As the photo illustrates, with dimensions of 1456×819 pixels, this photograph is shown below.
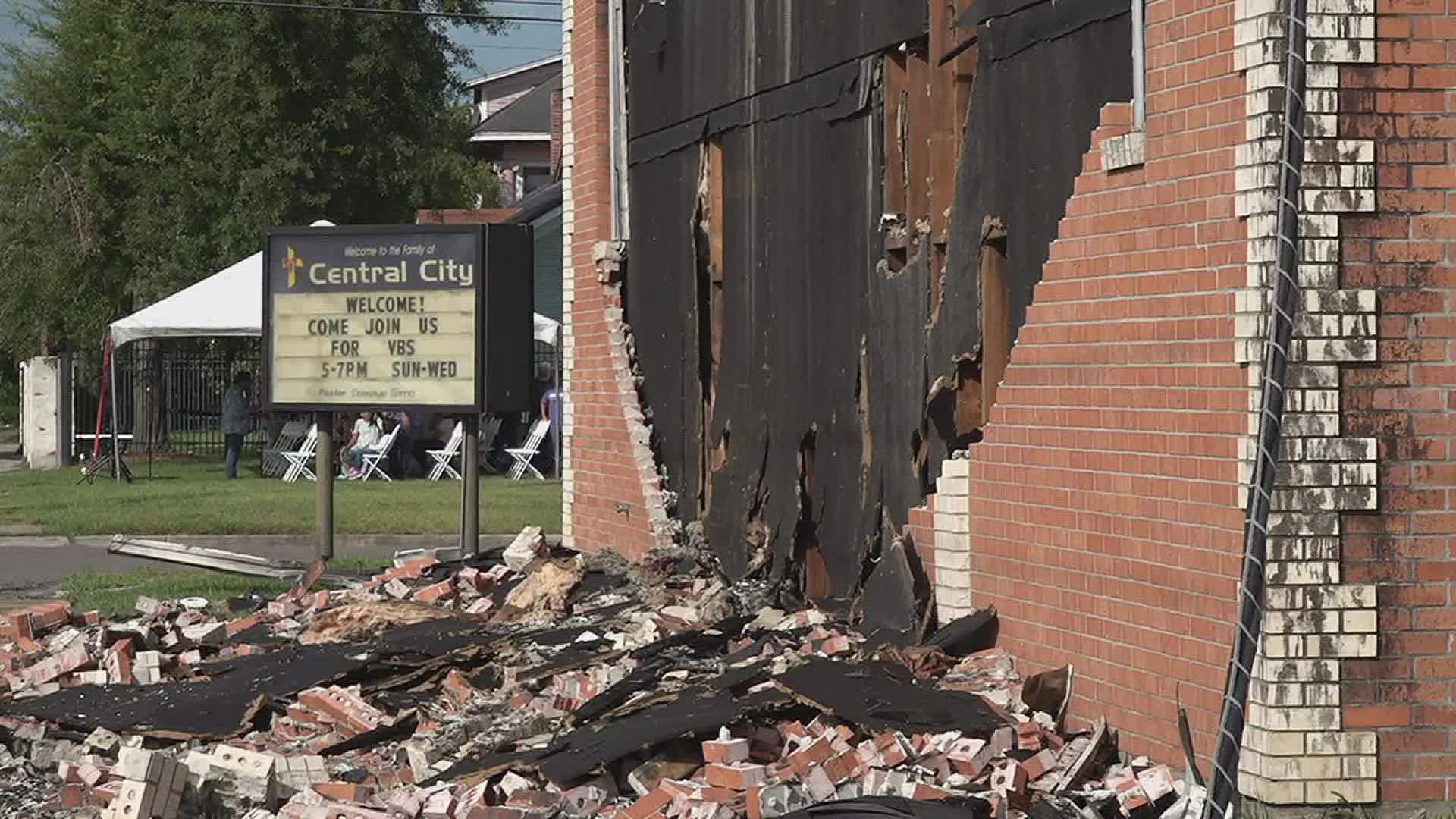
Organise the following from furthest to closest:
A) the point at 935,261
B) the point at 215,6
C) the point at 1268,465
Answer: the point at 215,6
the point at 935,261
the point at 1268,465

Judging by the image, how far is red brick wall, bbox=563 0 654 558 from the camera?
13.8 metres

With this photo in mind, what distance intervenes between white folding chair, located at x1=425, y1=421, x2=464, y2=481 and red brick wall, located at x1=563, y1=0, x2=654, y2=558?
52.9 ft

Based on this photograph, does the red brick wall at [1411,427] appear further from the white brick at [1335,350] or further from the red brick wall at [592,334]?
the red brick wall at [592,334]

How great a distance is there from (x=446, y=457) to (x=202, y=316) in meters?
4.32

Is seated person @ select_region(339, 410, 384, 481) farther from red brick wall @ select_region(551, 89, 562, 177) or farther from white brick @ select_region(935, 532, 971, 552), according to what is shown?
white brick @ select_region(935, 532, 971, 552)

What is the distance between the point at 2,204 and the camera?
44594 mm

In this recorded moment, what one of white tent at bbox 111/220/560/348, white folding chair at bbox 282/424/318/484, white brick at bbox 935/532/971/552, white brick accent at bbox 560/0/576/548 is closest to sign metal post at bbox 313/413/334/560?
white brick accent at bbox 560/0/576/548

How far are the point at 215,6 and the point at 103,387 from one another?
9853 millimetres

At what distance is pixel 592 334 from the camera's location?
14391mm

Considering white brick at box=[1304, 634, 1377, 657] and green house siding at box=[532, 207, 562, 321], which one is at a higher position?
green house siding at box=[532, 207, 562, 321]

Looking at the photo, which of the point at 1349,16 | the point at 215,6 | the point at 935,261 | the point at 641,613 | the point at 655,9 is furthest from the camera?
the point at 215,6

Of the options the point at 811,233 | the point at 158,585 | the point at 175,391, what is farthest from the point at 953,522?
the point at 175,391

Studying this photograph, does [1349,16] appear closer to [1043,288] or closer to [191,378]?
[1043,288]

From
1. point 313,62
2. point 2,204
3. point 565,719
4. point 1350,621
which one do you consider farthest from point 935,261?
point 2,204
